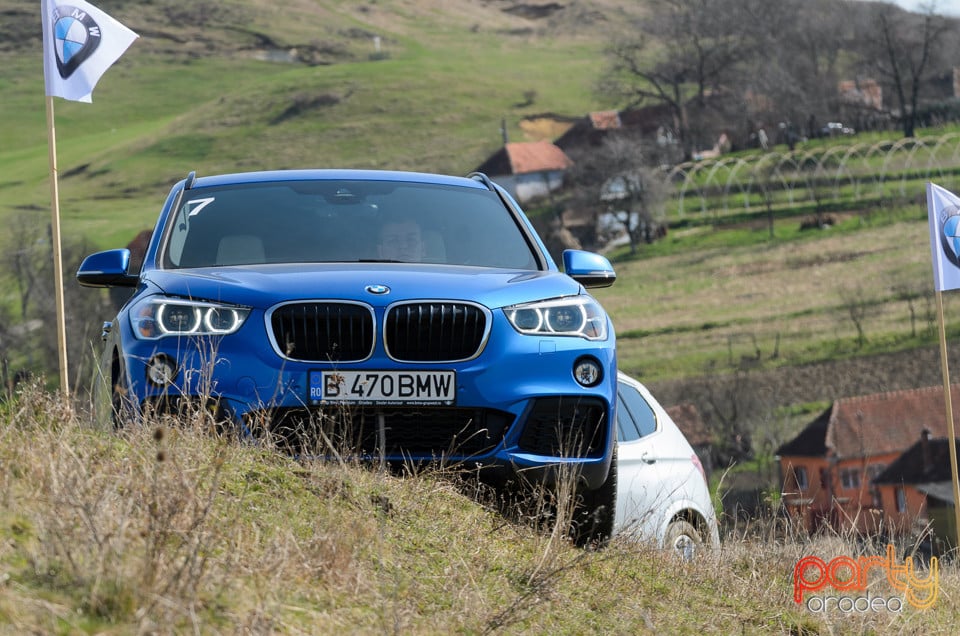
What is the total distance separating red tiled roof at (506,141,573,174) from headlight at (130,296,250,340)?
126855 mm

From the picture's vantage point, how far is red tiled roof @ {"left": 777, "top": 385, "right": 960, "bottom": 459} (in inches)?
2386

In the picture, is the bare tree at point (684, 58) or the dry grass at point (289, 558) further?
the bare tree at point (684, 58)

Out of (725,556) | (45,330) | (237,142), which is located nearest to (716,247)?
(45,330)

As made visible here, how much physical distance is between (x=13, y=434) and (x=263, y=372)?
1174mm

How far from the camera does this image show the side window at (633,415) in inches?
340

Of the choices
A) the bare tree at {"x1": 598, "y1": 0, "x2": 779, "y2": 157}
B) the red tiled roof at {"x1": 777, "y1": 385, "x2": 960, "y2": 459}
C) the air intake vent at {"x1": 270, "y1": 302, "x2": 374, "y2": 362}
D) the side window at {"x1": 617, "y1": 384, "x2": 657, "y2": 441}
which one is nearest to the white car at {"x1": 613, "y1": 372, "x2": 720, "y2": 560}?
the side window at {"x1": 617, "y1": 384, "x2": 657, "y2": 441}

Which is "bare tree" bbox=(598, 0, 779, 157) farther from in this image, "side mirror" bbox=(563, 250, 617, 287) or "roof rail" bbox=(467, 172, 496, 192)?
"side mirror" bbox=(563, 250, 617, 287)

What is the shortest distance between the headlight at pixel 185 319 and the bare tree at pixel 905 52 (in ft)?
397

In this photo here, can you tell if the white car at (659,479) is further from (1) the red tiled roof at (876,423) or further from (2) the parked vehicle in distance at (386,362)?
(1) the red tiled roof at (876,423)

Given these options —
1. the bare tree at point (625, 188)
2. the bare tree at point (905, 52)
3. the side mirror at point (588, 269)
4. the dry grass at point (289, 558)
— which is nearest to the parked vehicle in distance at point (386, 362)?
the dry grass at point (289, 558)

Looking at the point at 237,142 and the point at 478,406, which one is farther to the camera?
the point at 237,142

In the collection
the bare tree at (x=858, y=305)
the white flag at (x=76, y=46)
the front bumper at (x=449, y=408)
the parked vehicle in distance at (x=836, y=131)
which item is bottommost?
the bare tree at (x=858, y=305)

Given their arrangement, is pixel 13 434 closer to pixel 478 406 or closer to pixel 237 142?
pixel 478 406

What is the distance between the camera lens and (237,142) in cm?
14900
